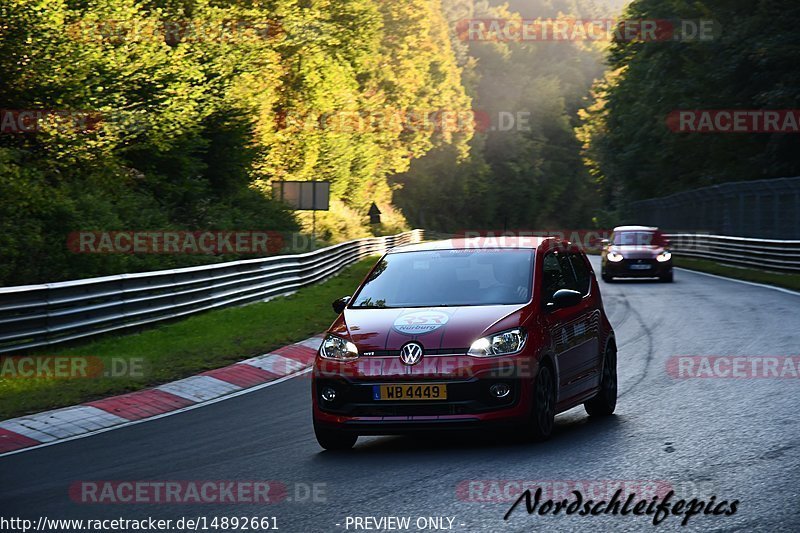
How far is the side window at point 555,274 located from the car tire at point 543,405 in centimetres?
75

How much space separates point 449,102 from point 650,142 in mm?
25821

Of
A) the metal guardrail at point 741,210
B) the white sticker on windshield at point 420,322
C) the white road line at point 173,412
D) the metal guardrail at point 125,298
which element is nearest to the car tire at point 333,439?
the white sticker on windshield at point 420,322

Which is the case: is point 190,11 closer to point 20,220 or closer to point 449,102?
point 20,220

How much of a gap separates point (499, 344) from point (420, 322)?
0.63m

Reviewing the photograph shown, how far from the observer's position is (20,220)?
21.9 meters

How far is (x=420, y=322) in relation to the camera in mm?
9008

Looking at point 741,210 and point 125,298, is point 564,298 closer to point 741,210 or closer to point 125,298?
point 125,298

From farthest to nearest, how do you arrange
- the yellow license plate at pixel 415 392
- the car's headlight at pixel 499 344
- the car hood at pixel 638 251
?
the car hood at pixel 638 251 → the car's headlight at pixel 499 344 → the yellow license plate at pixel 415 392

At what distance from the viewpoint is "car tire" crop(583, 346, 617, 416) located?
1048cm

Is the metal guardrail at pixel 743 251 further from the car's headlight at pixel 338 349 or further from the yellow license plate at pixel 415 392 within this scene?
the yellow license plate at pixel 415 392

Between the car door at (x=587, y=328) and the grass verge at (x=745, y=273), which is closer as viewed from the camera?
the car door at (x=587, y=328)

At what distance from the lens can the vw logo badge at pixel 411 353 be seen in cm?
872

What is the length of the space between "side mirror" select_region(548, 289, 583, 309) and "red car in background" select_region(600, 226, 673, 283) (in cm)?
2283

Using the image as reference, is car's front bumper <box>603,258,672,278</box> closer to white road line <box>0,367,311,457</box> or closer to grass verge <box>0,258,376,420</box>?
grass verge <box>0,258,376,420</box>
